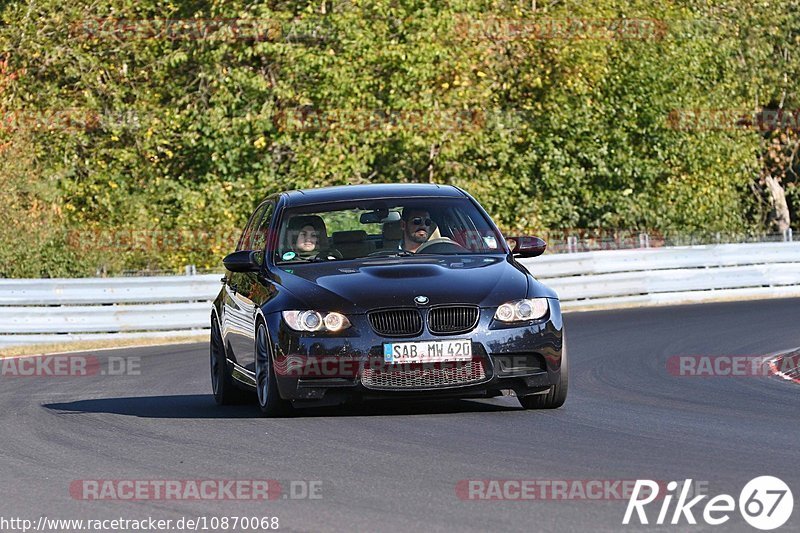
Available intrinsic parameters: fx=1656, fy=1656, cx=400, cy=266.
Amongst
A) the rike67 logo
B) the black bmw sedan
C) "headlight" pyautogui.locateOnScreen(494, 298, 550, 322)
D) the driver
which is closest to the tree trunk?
the driver

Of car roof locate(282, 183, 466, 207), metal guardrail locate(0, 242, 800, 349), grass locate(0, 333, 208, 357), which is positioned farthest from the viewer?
metal guardrail locate(0, 242, 800, 349)

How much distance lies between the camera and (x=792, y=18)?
4638 cm

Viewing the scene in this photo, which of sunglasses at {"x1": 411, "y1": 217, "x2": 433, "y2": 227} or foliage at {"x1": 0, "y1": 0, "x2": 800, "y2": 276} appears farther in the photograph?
foliage at {"x1": 0, "y1": 0, "x2": 800, "y2": 276}

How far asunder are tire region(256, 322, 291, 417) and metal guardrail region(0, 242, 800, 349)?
41.0 ft

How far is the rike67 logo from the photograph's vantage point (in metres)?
6.38

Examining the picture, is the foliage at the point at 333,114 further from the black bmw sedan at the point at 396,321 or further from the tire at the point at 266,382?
the tire at the point at 266,382

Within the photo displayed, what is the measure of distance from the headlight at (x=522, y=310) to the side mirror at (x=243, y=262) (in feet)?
6.86

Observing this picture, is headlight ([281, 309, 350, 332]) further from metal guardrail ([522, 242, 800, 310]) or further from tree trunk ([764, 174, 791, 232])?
tree trunk ([764, 174, 791, 232])

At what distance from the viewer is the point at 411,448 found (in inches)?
354

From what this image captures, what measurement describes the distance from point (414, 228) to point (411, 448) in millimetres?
3003

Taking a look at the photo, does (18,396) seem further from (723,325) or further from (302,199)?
(723,325)

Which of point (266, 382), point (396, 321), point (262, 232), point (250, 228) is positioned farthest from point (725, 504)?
point (250, 228)

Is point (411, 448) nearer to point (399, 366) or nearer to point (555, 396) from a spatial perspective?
point (399, 366)

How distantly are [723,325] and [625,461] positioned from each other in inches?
490
